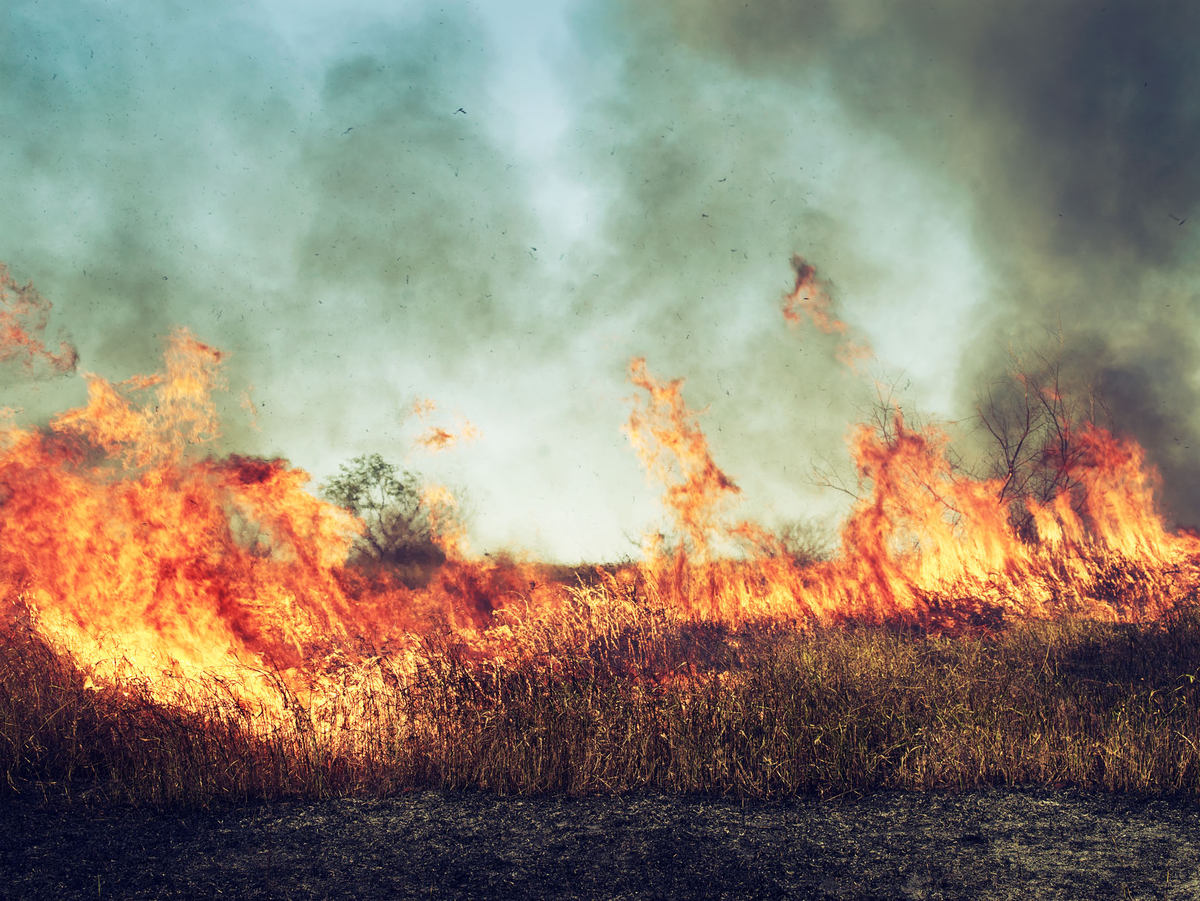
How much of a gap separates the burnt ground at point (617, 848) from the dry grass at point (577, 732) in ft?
0.91

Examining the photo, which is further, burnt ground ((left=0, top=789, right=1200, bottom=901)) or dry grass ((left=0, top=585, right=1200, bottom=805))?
dry grass ((left=0, top=585, right=1200, bottom=805))

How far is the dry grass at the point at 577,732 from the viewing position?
22.3ft

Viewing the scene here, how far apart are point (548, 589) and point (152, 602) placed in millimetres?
6171

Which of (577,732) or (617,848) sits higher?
(577,732)

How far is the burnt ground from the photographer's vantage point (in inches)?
196

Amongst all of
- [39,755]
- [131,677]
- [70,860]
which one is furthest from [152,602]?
[70,860]

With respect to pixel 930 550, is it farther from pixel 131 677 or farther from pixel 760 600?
pixel 131 677

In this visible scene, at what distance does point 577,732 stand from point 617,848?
182 centimetres

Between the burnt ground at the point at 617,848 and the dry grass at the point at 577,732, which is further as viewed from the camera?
the dry grass at the point at 577,732

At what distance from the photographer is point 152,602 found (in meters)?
A: 10.4

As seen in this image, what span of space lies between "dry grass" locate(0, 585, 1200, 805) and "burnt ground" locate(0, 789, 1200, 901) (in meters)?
0.28

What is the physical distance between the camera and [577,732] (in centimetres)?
734

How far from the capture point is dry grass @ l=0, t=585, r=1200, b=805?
6797 millimetres

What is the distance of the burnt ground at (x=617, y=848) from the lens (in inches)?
196
